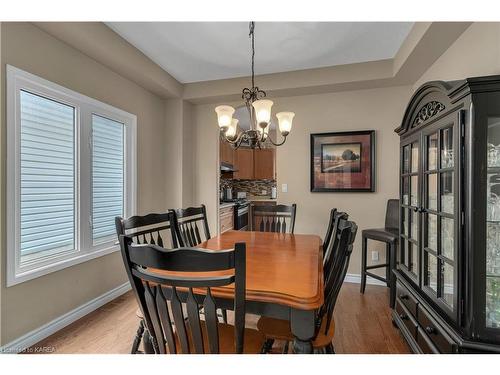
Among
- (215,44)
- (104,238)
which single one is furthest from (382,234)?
(104,238)

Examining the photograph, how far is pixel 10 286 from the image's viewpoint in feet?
5.65

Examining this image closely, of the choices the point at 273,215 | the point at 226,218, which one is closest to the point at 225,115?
the point at 273,215

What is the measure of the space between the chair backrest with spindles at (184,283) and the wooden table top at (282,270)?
18 centimetres

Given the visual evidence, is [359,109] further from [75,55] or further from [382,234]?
[75,55]

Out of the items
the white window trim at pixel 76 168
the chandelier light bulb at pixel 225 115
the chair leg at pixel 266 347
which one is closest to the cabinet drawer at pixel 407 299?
the chair leg at pixel 266 347

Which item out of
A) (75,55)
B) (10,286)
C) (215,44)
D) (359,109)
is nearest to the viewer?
(10,286)

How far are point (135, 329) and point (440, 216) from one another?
7.84ft

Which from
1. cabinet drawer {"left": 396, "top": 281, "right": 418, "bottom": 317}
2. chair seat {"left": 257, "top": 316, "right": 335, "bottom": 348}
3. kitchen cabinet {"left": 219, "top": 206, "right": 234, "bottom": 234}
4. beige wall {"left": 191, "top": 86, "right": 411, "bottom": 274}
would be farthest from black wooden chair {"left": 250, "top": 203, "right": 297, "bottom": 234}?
kitchen cabinet {"left": 219, "top": 206, "right": 234, "bottom": 234}

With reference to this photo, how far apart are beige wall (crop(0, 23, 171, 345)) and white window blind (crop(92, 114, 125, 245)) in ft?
0.74

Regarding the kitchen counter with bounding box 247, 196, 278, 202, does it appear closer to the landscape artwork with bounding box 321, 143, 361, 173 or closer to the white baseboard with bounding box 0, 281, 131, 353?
the landscape artwork with bounding box 321, 143, 361, 173

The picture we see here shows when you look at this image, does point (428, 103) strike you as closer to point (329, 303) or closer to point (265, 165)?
point (329, 303)

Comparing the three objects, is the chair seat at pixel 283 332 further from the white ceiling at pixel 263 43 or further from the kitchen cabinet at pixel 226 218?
the kitchen cabinet at pixel 226 218

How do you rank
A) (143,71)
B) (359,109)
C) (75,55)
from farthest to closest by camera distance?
(359,109), (143,71), (75,55)

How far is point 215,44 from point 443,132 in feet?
6.80
